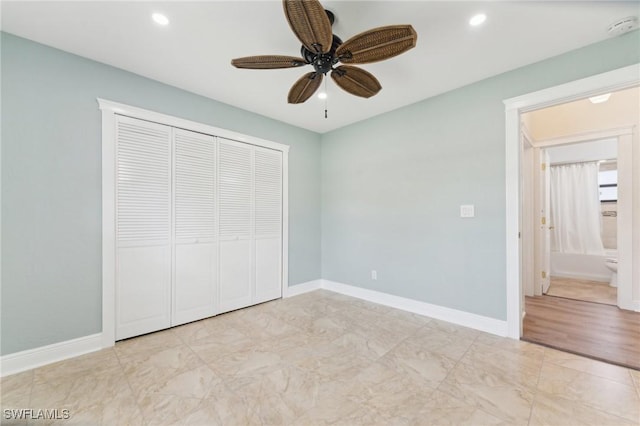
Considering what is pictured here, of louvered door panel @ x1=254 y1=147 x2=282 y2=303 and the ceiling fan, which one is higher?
the ceiling fan

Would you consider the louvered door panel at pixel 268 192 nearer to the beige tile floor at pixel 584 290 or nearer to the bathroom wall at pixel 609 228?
the beige tile floor at pixel 584 290

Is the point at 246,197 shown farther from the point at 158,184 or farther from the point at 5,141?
the point at 5,141

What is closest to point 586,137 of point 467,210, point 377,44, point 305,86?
point 467,210

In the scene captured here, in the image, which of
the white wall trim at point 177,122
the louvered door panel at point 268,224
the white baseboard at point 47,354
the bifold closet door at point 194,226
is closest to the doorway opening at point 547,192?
the louvered door panel at point 268,224

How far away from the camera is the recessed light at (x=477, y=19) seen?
1.84 m

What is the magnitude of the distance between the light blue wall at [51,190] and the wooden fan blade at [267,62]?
5.10 ft

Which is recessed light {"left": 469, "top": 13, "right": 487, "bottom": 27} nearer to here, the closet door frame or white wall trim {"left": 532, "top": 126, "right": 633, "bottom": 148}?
white wall trim {"left": 532, "top": 126, "right": 633, "bottom": 148}

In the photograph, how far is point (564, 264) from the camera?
5.11 meters

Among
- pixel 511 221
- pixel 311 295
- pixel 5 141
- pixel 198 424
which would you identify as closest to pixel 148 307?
pixel 198 424

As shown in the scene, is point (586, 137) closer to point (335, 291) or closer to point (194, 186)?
point (335, 291)

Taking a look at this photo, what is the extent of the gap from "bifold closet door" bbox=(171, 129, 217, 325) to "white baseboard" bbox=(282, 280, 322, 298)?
115 cm

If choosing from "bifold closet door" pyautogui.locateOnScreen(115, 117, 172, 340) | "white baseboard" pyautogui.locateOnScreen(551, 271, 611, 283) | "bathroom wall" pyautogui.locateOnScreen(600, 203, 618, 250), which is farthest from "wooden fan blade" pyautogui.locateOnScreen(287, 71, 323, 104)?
"bathroom wall" pyautogui.locateOnScreen(600, 203, 618, 250)

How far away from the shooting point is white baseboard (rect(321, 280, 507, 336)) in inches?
104

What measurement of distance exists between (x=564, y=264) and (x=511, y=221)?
4065 millimetres
